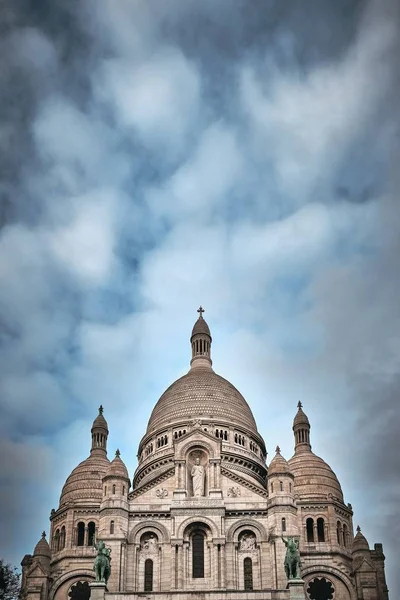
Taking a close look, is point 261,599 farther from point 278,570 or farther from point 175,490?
point 175,490

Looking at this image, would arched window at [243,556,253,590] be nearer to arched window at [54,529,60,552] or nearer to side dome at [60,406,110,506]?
side dome at [60,406,110,506]

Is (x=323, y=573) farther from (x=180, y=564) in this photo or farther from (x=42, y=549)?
(x=42, y=549)

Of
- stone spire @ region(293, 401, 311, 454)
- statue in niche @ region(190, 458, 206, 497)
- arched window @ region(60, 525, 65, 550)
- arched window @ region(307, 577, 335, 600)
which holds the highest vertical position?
stone spire @ region(293, 401, 311, 454)

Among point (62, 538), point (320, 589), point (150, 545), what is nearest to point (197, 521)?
point (150, 545)

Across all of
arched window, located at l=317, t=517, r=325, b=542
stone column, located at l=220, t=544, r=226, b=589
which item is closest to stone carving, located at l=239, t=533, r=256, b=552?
stone column, located at l=220, t=544, r=226, b=589

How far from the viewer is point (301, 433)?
7344cm

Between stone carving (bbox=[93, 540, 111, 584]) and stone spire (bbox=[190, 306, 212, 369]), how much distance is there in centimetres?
3307

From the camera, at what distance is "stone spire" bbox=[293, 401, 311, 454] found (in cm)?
7175

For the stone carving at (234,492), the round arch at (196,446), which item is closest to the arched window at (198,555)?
the stone carving at (234,492)

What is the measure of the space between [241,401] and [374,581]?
24197mm

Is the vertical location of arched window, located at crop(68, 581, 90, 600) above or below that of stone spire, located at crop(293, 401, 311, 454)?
below

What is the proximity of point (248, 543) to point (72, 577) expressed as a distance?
48.2ft

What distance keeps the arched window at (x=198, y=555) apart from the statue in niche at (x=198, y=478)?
2.90 metres

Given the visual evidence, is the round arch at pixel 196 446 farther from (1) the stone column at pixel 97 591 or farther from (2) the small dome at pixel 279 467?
(1) the stone column at pixel 97 591
